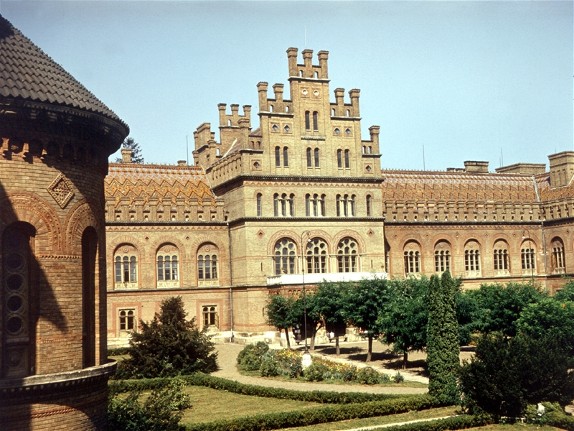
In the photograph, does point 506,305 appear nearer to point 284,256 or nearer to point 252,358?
point 252,358

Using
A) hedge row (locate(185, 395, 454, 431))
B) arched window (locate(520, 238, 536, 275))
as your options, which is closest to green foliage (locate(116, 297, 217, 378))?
hedge row (locate(185, 395, 454, 431))

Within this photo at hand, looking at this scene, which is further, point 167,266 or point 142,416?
point 167,266

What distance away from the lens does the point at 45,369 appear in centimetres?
1323

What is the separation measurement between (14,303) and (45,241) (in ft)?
4.32

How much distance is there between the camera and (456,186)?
61.6m

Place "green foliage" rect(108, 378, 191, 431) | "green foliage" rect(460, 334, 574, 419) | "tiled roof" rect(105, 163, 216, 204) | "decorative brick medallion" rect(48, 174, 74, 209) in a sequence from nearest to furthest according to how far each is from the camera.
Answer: "decorative brick medallion" rect(48, 174, 74, 209), "green foliage" rect(108, 378, 191, 431), "green foliage" rect(460, 334, 574, 419), "tiled roof" rect(105, 163, 216, 204)

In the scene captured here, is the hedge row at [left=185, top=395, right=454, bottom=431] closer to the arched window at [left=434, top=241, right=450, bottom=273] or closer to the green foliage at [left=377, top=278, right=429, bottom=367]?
the green foliage at [left=377, top=278, right=429, bottom=367]

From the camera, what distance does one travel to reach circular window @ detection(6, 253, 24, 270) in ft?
43.7

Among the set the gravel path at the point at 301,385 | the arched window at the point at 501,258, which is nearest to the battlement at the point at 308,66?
the gravel path at the point at 301,385

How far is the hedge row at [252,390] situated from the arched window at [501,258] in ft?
110

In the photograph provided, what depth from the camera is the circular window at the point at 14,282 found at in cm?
1322

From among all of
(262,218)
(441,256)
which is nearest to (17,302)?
(262,218)

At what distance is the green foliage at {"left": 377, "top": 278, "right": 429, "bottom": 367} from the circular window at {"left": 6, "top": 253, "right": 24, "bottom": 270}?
859 inches

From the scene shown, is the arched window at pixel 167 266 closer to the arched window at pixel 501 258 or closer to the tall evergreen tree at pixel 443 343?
the tall evergreen tree at pixel 443 343
